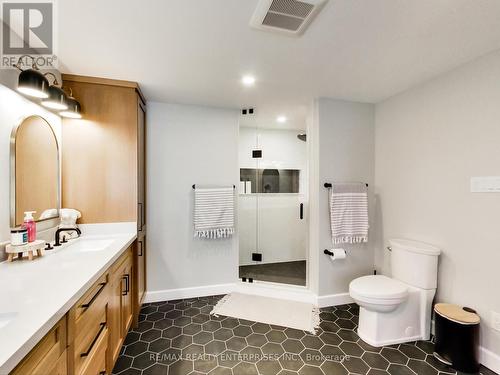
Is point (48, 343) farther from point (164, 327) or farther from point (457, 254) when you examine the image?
point (457, 254)

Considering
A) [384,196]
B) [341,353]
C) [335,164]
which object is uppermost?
[335,164]

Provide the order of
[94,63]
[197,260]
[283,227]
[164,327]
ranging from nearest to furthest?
[94,63], [164,327], [197,260], [283,227]

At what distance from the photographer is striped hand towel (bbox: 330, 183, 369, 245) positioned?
8.58 feet

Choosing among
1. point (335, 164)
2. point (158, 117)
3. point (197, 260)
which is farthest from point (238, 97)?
point (197, 260)

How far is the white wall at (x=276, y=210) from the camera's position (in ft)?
11.6

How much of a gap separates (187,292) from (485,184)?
117 inches

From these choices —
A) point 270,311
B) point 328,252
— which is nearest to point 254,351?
point 270,311

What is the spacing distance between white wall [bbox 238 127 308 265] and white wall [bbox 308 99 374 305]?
2.65 feet

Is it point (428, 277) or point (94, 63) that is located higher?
point (94, 63)

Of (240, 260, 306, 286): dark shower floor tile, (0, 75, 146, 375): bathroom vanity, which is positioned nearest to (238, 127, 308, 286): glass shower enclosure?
(240, 260, 306, 286): dark shower floor tile

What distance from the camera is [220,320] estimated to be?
2361mm

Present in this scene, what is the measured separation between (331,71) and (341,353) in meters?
2.31

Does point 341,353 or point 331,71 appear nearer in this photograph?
point 341,353

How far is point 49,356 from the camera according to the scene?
0.87 metres
